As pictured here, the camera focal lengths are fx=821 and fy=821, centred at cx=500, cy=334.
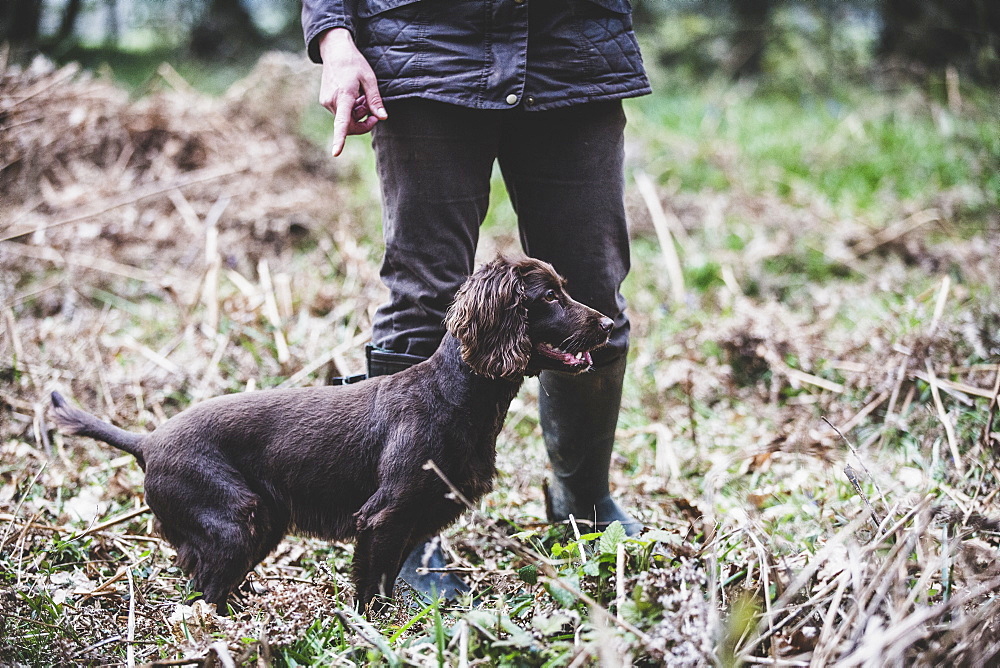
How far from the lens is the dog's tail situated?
106 inches

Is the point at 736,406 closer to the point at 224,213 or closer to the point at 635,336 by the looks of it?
the point at 635,336

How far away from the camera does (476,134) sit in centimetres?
267

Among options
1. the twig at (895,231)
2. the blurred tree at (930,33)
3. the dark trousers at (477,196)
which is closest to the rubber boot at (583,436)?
the dark trousers at (477,196)

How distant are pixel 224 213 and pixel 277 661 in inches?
189

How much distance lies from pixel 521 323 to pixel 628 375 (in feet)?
7.76

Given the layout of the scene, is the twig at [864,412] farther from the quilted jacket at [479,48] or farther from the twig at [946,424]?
the quilted jacket at [479,48]

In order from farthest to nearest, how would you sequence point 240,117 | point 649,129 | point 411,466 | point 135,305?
point 649,129 < point 240,117 < point 135,305 < point 411,466

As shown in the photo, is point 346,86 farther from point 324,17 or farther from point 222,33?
point 222,33

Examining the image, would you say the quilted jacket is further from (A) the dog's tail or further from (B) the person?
(A) the dog's tail

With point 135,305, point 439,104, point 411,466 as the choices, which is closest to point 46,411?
point 135,305

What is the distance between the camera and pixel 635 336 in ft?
17.1

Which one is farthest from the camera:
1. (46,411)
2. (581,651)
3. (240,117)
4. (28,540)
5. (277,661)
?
(240,117)

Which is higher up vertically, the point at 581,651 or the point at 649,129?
the point at 649,129

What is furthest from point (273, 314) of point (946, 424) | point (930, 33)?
point (930, 33)
